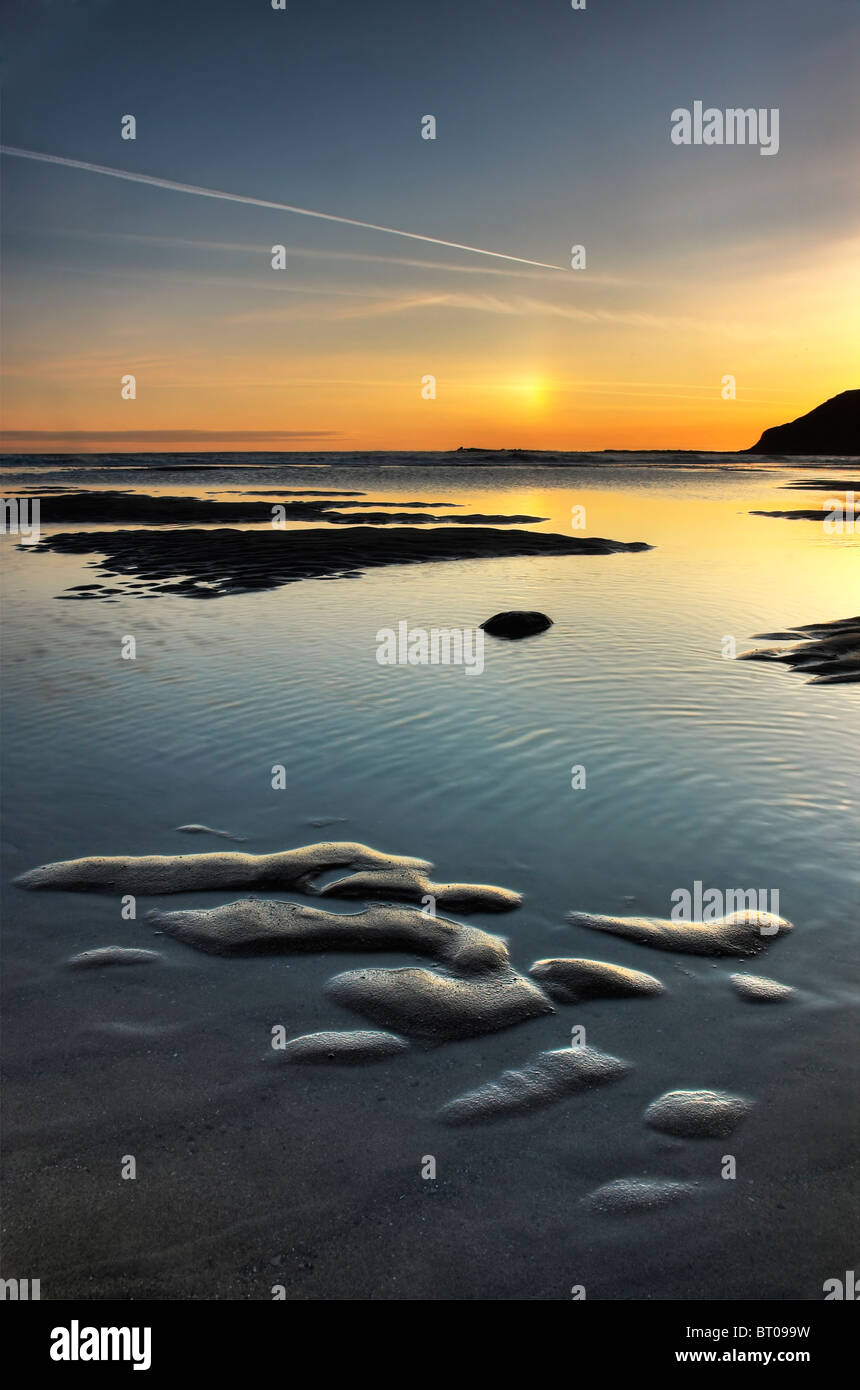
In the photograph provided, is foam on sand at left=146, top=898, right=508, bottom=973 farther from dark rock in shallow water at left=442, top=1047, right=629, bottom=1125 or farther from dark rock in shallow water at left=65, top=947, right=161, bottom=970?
dark rock in shallow water at left=442, top=1047, right=629, bottom=1125

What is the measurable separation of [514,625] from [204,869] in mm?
11270

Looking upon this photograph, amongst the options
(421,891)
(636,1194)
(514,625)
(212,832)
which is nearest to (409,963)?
(421,891)

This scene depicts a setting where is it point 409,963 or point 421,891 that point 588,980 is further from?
point 421,891

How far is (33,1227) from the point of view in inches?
166

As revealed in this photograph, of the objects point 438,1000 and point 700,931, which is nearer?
point 438,1000

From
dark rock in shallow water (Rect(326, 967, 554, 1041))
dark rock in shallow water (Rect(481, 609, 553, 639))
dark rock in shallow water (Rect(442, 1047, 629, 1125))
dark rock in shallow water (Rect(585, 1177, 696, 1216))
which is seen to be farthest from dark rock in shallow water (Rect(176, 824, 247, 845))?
dark rock in shallow water (Rect(481, 609, 553, 639))

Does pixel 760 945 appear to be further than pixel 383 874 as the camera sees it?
No

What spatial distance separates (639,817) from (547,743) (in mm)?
2399

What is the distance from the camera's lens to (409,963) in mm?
6328

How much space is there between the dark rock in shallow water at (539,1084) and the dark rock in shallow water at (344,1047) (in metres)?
0.60

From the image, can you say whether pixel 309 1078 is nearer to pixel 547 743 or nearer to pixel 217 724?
pixel 547 743

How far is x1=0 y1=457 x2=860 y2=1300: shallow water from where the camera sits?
412 cm
